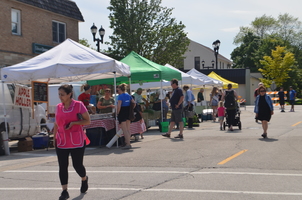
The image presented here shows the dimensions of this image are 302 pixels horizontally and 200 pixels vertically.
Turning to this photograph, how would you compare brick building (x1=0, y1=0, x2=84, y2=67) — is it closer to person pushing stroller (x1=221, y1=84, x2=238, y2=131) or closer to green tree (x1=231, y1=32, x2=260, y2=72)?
person pushing stroller (x1=221, y1=84, x2=238, y2=131)

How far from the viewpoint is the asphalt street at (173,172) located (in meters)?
6.64

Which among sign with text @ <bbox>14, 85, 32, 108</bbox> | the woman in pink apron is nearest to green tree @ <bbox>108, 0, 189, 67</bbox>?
sign with text @ <bbox>14, 85, 32, 108</bbox>

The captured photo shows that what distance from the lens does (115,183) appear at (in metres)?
7.47

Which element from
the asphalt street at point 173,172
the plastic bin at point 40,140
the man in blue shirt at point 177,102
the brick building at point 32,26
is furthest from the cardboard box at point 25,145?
the brick building at point 32,26

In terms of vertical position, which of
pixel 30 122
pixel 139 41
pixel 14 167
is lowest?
pixel 14 167

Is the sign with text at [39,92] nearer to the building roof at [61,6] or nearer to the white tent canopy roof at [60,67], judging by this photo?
the white tent canopy roof at [60,67]

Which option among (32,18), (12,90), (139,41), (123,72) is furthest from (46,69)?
(139,41)

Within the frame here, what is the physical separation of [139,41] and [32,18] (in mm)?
9433

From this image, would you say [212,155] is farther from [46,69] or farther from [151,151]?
[46,69]

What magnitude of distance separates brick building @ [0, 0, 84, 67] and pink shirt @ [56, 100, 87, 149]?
19547 millimetres

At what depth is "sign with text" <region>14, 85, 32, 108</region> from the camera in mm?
13098

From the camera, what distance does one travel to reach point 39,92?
14.1 meters

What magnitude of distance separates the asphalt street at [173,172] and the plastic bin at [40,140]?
35 cm

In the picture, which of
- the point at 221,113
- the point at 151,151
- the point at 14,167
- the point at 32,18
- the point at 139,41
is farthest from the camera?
the point at 139,41
